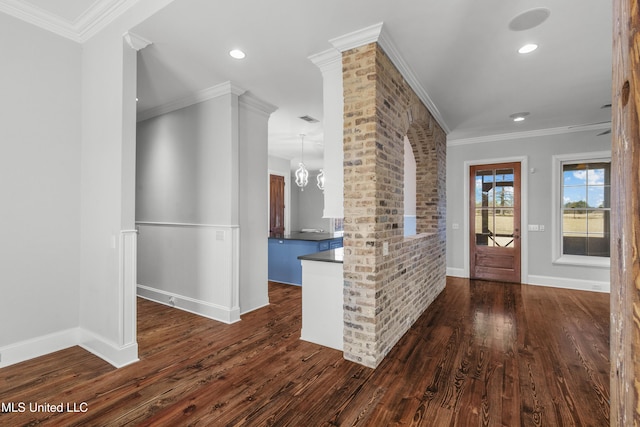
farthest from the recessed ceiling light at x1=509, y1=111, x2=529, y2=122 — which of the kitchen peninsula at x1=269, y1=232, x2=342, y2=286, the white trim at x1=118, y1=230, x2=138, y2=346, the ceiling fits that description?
the white trim at x1=118, y1=230, x2=138, y2=346

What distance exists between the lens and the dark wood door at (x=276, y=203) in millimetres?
8539

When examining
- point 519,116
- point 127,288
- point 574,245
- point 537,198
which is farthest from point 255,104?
point 574,245

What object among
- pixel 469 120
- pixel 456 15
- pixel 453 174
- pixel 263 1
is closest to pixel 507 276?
pixel 453 174

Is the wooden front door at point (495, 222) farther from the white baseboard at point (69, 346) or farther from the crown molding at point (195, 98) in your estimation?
the white baseboard at point (69, 346)

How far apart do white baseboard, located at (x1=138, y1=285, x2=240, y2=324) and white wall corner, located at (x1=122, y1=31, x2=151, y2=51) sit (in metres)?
2.79

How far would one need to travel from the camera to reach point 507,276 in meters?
5.73

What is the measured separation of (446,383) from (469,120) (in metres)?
4.01

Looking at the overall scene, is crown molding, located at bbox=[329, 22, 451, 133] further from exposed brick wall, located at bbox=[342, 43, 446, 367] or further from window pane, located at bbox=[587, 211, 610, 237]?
window pane, located at bbox=[587, 211, 610, 237]

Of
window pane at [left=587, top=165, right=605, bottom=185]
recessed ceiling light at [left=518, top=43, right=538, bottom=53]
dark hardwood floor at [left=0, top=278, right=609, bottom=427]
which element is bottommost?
dark hardwood floor at [left=0, top=278, right=609, bottom=427]

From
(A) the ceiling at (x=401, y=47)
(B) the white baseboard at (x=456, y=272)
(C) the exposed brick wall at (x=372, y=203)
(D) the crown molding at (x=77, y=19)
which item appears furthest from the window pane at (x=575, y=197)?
(D) the crown molding at (x=77, y=19)

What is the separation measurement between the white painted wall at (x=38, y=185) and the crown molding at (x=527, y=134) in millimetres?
5965

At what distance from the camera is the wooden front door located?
5695mm

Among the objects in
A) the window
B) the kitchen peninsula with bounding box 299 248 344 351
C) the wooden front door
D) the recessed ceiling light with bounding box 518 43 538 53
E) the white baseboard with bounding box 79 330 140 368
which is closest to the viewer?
the white baseboard with bounding box 79 330 140 368

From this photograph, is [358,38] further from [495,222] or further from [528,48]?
[495,222]
